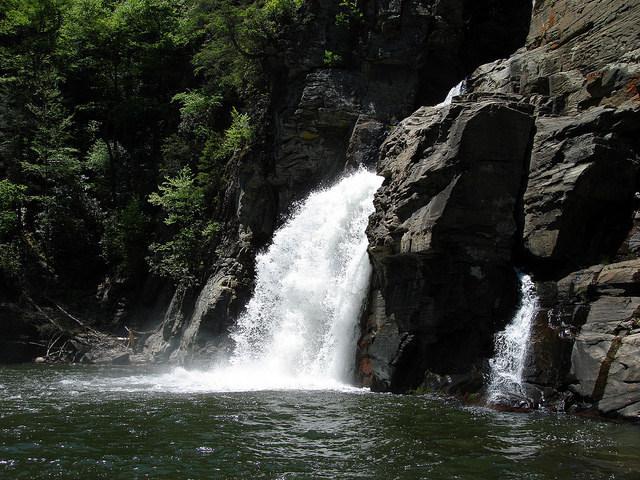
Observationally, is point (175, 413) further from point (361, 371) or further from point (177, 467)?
point (361, 371)

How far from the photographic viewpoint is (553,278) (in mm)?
13305

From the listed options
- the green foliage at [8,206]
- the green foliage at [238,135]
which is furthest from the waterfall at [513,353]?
the green foliage at [8,206]

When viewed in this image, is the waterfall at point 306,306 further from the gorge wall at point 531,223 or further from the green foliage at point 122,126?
the green foliage at point 122,126

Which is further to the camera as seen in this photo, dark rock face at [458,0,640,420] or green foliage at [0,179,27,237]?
green foliage at [0,179,27,237]

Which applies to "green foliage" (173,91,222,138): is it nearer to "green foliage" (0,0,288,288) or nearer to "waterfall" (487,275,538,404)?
"green foliage" (0,0,288,288)

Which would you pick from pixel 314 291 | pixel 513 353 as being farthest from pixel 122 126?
pixel 513 353

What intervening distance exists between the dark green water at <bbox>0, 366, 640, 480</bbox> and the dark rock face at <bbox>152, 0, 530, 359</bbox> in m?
10.7

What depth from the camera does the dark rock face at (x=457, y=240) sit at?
546 inches

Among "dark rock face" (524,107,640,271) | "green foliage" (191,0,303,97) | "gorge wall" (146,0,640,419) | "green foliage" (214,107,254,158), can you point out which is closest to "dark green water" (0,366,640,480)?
"gorge wall" (146,0,640,419)

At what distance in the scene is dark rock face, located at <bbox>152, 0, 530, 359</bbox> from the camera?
22.9 metres

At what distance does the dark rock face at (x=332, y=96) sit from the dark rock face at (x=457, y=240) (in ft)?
25.9

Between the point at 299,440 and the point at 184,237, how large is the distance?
17104 mm

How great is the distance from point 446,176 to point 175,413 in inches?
315

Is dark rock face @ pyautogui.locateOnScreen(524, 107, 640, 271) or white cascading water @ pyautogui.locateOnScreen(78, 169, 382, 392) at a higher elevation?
dark rock face @ pyautogui.locateOnScreen(524, 107, 640, 271)
